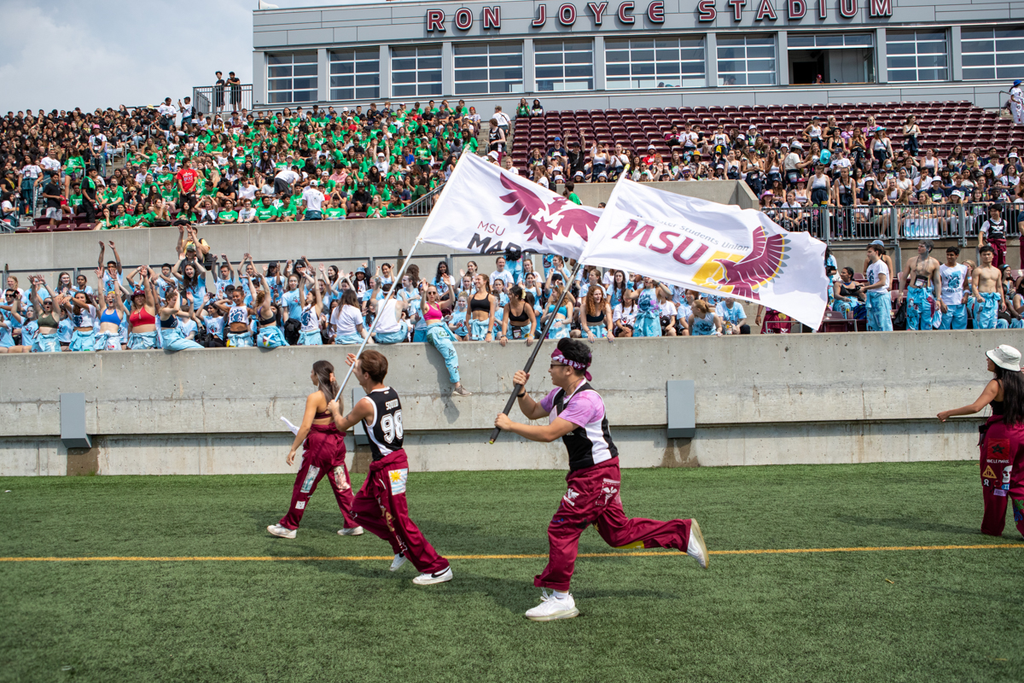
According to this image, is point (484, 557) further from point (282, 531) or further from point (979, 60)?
point (979, 60)

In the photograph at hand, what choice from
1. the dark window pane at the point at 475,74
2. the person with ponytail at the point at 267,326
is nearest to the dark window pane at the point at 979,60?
the dark window pane at the point at 475,74

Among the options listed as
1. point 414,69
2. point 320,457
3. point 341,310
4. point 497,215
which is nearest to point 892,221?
point 341,310

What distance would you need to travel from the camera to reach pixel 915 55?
36.1 metres

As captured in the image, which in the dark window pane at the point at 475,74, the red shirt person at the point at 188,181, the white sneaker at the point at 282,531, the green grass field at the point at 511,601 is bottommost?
the green grass field at the point at 511,601

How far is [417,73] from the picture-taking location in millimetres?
36844

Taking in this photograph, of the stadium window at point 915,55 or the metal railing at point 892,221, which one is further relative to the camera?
the stadium window at point 915,55

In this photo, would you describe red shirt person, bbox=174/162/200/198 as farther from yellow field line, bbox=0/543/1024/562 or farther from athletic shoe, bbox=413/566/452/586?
athletic shoe, bbox=413/566/452/586

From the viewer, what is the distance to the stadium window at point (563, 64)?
1414 inches

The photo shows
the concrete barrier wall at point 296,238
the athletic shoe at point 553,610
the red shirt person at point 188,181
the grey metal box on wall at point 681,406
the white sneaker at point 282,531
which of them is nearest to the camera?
the athletic shoe at point 553,610

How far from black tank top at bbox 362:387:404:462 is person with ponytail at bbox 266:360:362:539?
1.67 m

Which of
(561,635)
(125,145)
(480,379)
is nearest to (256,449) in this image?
(480,379)

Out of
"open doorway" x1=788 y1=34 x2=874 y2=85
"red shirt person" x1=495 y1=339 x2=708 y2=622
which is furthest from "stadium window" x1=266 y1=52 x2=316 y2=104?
"red shirt person" x1=495 y1=339 x2=708 y2=622

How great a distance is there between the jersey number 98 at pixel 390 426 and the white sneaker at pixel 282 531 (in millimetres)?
2147

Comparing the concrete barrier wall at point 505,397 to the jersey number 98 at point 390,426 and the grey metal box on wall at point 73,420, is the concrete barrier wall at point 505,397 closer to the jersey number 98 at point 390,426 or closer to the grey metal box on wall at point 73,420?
the grey metal box on wall at point 73,420
